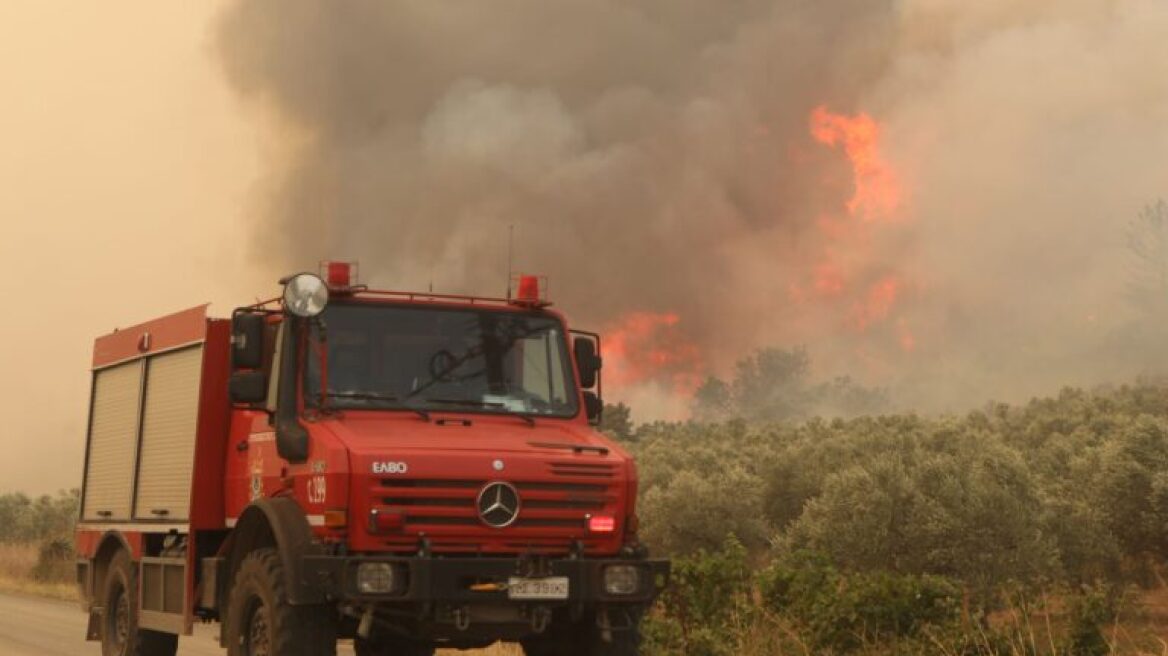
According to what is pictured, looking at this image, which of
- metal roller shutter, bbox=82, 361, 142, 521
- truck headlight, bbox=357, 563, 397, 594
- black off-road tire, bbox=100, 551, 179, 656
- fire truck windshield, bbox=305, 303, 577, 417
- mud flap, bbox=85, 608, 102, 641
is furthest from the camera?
mud flap, bbox=85, 608, 102, 641

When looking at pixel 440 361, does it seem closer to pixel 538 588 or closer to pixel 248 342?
pixel 248 342

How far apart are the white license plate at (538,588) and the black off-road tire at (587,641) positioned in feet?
2.00

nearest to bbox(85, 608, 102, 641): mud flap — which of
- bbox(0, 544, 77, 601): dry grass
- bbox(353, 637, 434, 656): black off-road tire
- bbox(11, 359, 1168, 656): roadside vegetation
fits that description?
bbox(11, 359, 1168, 656): roadside vegetation

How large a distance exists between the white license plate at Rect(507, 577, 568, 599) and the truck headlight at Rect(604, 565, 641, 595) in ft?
1.01

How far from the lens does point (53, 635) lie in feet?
59.2

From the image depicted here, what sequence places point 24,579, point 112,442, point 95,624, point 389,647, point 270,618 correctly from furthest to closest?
point 24,579 < point 95,624 < point 112,442 < point 389,647 < point 270,618

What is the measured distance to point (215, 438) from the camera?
11.6 meters

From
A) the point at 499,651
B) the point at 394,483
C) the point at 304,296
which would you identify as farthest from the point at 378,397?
the point at 499,651

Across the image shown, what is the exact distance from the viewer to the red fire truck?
368 inches

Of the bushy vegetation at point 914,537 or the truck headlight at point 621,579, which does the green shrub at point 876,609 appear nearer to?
the bushy vegetation at point 914,537

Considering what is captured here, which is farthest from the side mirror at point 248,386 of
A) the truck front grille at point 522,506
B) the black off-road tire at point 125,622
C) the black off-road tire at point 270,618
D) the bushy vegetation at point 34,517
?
the bushy vegetation at point 34,517

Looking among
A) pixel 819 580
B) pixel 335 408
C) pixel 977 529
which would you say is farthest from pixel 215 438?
pixel 977 529

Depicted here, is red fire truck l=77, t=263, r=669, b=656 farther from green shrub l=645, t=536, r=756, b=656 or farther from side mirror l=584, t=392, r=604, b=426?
green shrub l=645, t=536, r=756, b=656

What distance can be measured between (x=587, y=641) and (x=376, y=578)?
6.18 ft
